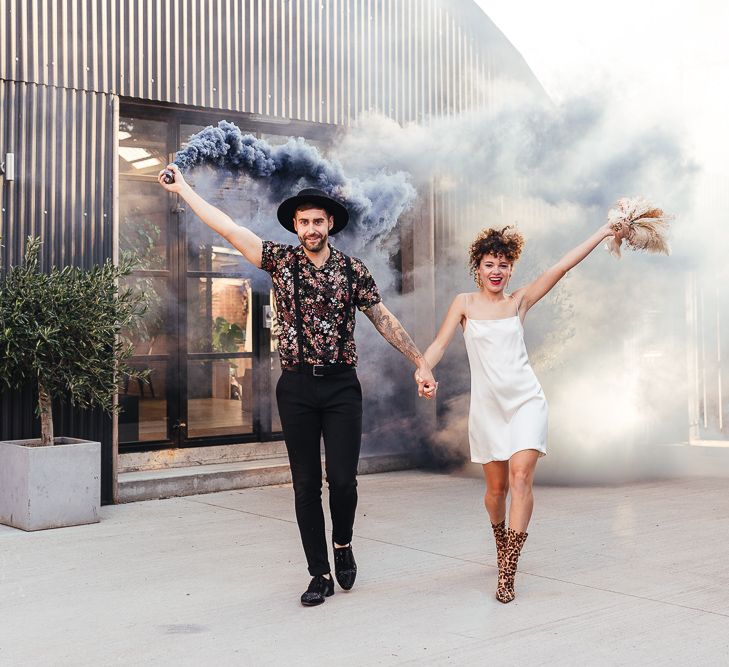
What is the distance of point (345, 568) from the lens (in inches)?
181

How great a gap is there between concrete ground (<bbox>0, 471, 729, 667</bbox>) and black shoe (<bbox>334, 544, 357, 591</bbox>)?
0.05m

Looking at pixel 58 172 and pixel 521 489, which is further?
pixel 58 172

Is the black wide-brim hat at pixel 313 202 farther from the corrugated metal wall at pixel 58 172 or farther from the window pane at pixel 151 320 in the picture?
the window pane at pixel 151 320

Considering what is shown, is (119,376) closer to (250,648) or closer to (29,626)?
(29,626)

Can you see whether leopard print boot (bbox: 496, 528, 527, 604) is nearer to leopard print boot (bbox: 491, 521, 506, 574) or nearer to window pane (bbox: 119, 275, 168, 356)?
leopard print boot (bbox: 491, 521, 506, 574)

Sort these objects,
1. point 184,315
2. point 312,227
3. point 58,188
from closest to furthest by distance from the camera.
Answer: point 312,227 → point 58,188 → point 184,315

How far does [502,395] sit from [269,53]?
443cm

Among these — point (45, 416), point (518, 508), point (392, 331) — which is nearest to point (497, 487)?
point (518, 508)

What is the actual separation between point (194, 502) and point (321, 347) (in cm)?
313

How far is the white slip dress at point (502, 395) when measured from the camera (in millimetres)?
4664

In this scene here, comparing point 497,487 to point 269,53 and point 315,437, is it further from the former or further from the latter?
point 269,53

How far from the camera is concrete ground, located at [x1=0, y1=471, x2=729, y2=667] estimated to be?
3.76 metres

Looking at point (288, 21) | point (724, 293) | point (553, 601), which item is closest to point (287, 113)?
point (288, 21)

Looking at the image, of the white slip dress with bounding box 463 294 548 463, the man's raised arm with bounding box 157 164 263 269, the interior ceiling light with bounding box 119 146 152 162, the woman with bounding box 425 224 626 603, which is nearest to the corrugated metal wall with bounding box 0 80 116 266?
the interior ceiling light with bounding box 119 146 152 162
